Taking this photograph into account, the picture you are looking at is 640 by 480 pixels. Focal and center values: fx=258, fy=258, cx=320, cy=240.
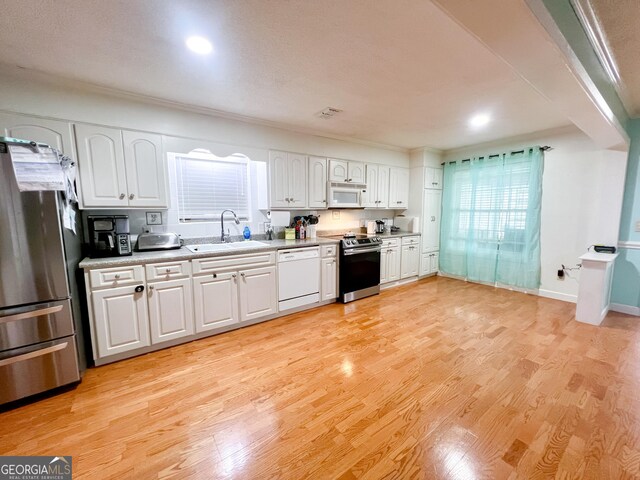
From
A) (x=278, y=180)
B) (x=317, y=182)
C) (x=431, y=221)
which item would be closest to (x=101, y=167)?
(x=278, y=180)

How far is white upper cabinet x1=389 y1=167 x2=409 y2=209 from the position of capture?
4.66 m

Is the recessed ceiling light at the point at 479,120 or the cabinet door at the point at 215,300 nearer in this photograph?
the cabinet door at the point at 215,300

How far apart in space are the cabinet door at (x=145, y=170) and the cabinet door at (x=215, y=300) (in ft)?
2.98

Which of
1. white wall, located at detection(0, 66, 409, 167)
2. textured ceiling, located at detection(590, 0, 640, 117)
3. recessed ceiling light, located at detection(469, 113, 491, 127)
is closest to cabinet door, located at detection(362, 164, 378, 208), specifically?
white wall, located at detection(0, 66, 409, 167)

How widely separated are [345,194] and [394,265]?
4.80ft

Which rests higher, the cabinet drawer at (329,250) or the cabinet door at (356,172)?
the cabinet door at (356,172)

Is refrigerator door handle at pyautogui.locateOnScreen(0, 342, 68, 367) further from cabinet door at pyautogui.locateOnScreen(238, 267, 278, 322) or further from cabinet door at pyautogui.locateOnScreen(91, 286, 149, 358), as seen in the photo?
cabinet door at pyautogui.locateOnScreen(238, 267, 278, 322)

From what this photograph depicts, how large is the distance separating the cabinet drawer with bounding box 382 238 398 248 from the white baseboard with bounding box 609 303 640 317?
286 cm

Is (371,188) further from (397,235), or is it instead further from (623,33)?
(623,33)

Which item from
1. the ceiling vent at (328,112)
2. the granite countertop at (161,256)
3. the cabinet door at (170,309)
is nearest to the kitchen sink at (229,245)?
the granite countertop at (161,256)

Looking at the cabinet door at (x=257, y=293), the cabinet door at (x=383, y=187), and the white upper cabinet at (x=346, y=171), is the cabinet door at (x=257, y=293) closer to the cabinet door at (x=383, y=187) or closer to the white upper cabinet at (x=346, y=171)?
the white upper cabinet at (x=346, y=171)

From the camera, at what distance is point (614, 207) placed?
3174 millimetres

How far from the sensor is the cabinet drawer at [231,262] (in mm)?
2551

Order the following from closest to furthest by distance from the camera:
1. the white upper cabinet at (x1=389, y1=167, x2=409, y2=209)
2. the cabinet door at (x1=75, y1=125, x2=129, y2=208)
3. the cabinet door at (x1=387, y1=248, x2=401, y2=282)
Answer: the cabinet door at (x1=75, y1=125, x2=129, y2=208), the cabinet door at (x1=387, y1=248, x2=401, y2=282), the white upper cabinet at (x1=389, y1=167, x2=409, y2=209)
